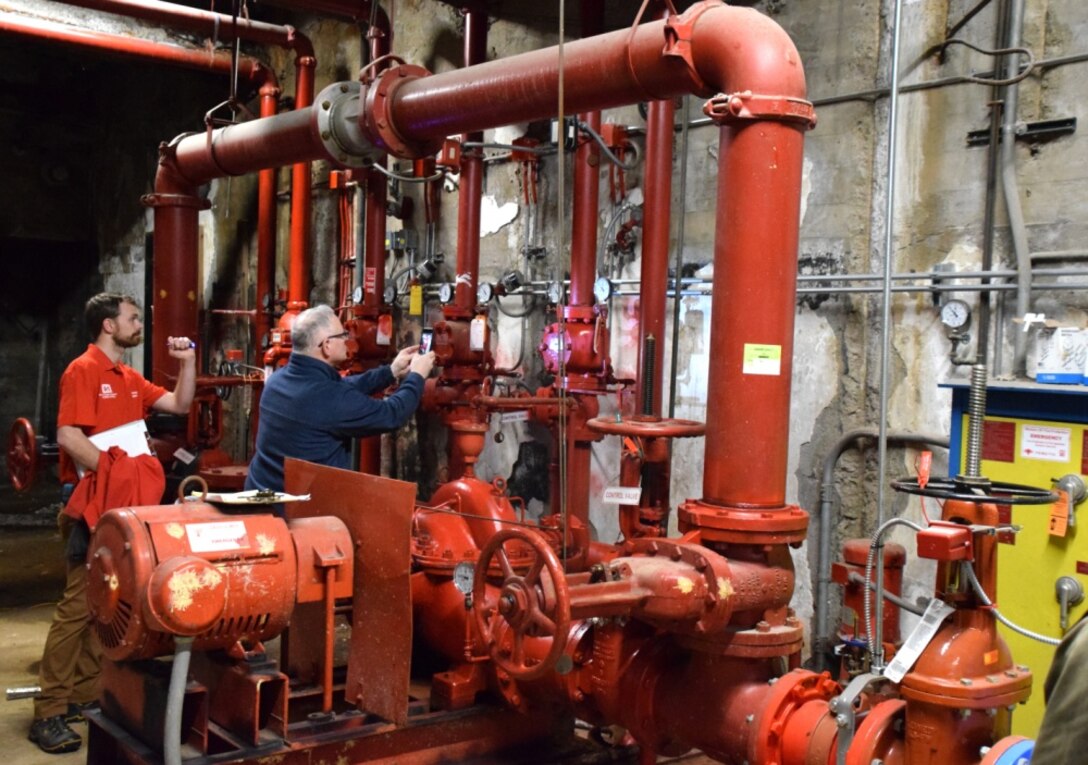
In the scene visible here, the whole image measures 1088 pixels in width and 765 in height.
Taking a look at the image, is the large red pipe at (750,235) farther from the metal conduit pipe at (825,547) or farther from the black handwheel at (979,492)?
the metal conduit pipe at (825,547)

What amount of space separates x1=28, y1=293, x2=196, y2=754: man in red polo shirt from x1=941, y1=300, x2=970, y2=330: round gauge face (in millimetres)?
3020

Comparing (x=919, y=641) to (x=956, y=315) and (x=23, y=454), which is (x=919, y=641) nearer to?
(x=956, y=315)

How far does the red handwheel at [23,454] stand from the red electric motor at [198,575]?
1561mm

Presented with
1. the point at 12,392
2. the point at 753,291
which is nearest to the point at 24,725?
the point at 753,291

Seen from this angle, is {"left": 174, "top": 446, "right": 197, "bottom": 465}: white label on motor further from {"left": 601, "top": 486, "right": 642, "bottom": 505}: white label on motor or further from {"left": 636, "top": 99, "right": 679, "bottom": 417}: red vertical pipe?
{"left": 601, "top": 486, "right": 642, "bottom": 505}: white label on motor

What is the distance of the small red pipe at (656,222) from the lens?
4.37 m

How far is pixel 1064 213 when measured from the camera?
3.44 metres

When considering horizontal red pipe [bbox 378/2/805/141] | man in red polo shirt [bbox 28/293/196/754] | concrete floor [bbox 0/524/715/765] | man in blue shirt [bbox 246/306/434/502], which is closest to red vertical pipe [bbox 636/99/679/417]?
horizontal red pipe [bbox 378/2/805/141]

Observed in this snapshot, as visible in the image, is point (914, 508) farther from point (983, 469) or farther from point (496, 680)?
point (496, 680)

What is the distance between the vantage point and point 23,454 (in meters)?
4.09

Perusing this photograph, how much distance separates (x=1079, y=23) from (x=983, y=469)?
156cm

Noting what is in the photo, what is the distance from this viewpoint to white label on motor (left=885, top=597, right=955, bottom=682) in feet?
7.09

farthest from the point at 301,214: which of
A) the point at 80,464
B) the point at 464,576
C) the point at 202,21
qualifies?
the point at 464,576

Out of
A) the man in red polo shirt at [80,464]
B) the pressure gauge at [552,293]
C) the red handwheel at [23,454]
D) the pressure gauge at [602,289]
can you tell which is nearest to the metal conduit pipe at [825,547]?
the pressure gauge at [602,289]
